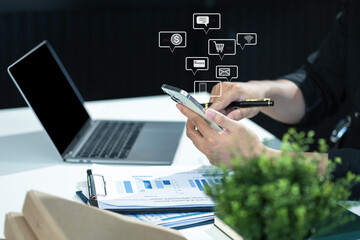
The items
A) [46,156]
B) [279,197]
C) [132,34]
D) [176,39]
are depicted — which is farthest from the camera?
[132,34]

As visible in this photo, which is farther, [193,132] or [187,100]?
[193,132]

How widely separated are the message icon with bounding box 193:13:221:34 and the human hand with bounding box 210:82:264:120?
0.15 m

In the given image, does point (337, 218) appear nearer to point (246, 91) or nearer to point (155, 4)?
point (246, 91)

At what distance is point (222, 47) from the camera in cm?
129

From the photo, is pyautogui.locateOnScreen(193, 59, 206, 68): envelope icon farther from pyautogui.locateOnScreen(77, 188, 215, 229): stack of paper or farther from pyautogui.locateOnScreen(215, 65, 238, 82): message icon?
pyautogui.locateOnScreen(77, 188, 215, 229): stack of paper

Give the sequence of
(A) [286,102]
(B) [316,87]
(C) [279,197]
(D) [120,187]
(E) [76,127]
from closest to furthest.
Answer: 1. (C) [279,197]
2. (D) [120,187]
3. (E) [76,127]
4. (A) [286,102]
5. (B) [316,87]

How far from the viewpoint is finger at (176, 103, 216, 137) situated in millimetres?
1223

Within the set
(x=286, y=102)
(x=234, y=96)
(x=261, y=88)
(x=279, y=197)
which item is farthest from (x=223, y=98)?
(x=279, y=197)

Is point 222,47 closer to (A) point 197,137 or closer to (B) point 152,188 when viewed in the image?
(A) point 197,137

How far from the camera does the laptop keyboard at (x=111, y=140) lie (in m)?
1.49

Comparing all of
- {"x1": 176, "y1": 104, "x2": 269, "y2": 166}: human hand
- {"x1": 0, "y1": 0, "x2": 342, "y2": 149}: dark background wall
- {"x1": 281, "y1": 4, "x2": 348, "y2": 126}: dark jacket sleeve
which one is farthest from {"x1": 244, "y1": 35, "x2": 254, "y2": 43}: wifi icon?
{"x1": 0, "y1": 0, "x2": 342, "y2": 149}: dark background wall

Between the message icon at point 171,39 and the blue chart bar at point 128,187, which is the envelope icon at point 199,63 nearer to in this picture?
the message icon at point 171,39

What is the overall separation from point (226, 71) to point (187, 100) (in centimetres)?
15

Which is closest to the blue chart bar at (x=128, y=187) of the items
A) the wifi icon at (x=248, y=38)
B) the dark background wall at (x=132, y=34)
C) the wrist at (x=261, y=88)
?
the wifi icon at (x=248, y=38)
